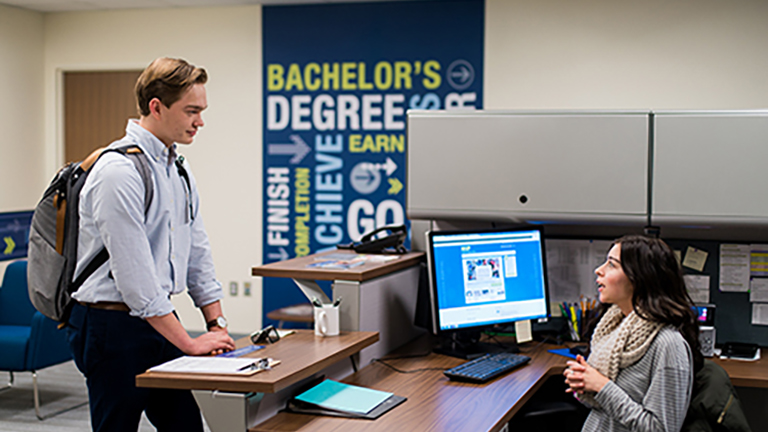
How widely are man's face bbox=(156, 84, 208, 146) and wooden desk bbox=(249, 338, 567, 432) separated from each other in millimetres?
777

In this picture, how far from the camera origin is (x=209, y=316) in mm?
2199

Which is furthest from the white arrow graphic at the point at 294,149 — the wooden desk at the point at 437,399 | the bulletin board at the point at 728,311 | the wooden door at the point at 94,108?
the bulletin board at the point at 728,311

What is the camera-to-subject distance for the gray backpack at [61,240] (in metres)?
1.91

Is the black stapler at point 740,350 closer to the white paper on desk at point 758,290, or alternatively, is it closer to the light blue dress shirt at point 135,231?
the white paper on desk at point 758,290

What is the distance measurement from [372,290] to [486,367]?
43 cm

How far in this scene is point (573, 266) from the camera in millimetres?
2840

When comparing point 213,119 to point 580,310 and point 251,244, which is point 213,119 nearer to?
point 251,244

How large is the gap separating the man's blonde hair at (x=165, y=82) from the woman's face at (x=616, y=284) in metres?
1.19

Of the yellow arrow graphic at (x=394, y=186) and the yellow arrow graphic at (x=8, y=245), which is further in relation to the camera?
the yellow arrow graphic at (x=394, y=186)

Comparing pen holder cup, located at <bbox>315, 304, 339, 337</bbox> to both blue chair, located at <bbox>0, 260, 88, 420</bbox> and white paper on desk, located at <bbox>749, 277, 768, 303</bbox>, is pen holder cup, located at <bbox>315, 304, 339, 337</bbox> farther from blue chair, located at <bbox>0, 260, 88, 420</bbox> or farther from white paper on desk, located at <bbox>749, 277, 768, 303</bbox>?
blue chair, located at <bbox>0, 260, 88, 420</bbox>

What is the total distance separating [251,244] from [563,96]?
2.51 metres

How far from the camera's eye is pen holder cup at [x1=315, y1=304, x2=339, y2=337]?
219 cm

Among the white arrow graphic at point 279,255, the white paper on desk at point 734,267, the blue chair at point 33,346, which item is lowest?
the blue chair at point 33,346

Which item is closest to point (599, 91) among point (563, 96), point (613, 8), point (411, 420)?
point (563, 96)
